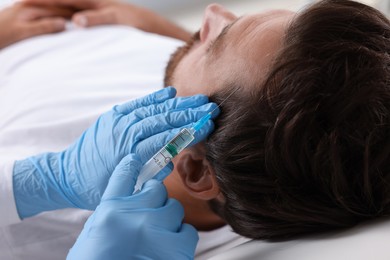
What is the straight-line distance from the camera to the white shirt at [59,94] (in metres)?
1.27

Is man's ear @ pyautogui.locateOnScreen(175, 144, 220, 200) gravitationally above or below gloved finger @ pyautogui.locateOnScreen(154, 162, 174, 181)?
below

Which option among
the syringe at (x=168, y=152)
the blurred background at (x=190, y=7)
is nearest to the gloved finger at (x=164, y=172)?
the syringe at (x=168, y=152)

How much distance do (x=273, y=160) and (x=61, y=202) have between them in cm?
48

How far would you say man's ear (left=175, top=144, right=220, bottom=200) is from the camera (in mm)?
1101

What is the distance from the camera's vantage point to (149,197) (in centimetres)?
99

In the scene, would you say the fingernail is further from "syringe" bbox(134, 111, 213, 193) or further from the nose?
"syringe" bbox(134, 111, 213, 193)

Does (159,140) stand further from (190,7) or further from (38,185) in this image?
(190,7)

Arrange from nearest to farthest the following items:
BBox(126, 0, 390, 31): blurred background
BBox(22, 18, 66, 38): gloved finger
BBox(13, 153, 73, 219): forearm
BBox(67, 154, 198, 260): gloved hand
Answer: BBox(67, 154, 198, 260): gloved hand → BBox(13, 153, 73, 219): forearm → BBox(22, 18, 66, 38): gloved finger → BBox(126, 0, 390, 31): blurred background

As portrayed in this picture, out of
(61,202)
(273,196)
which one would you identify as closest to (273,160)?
(273,196)

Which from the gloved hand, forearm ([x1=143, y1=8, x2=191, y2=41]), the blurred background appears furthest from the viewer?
the blurred background

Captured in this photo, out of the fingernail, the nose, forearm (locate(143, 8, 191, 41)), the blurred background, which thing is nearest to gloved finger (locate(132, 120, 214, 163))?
the nose

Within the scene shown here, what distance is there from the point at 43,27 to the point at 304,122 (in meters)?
1.21

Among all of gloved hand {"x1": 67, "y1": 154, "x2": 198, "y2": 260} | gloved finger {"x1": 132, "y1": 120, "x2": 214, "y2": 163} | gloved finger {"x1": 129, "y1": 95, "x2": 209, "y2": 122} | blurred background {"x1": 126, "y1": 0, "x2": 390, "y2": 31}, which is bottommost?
blurred background {"x1": 126, "y1": 0, "x2": 390, "y2": 31}

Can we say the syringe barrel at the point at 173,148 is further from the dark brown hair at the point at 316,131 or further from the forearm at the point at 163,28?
the forearm at the point at 163,28
